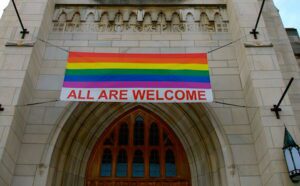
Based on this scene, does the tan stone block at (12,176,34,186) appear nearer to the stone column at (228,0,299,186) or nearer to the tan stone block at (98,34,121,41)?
the tan stone block at (98,34,121,41)

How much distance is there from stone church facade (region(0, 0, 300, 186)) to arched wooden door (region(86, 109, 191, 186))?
0.04m

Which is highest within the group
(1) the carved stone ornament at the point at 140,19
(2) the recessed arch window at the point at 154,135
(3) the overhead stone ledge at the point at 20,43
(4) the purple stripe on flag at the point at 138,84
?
(1) the carved stone ornament at the point at 140,19

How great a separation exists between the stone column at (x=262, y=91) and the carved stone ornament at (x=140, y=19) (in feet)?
2.47

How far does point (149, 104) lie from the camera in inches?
375

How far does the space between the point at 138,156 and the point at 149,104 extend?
4.83 ft

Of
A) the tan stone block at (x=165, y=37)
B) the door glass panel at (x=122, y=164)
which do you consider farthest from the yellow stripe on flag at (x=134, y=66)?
the door glass panel at (x=122, y=164)

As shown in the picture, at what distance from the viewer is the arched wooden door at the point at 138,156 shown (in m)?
8.59

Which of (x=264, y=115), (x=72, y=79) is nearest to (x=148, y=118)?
(x=72, y=79)

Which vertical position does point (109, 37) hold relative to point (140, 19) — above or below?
below

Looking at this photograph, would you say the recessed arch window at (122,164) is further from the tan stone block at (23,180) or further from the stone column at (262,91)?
the stone column at (262,91)

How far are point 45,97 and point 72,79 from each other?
1233 millimetres

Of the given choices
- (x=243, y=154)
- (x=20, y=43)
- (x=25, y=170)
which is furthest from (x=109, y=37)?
(x=243, y=154)

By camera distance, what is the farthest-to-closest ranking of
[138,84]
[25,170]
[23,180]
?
[138,84] < [25,170] < [23,180]

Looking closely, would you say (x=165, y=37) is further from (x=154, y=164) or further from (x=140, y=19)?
(x=154, y=164)
